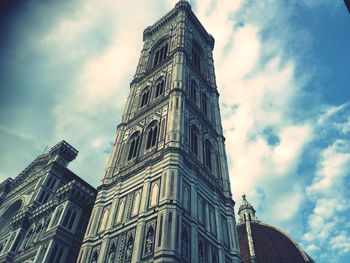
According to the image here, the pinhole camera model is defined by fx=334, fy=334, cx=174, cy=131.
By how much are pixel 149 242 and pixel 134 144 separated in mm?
10919

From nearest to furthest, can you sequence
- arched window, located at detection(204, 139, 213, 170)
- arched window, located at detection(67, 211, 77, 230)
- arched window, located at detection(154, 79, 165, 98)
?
arched window, located at detection(67, 211, 77, 230) → arched window, located at detection(204, 139, 213, 170) → arched window, located at detection(154, 79, 165, 98)

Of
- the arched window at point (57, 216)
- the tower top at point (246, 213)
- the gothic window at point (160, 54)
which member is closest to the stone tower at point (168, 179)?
the gothic window at point (160, 54)

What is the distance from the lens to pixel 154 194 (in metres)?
20.5

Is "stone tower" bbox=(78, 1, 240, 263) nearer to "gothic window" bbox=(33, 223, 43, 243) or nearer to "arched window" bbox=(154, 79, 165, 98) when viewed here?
"arched window" bbox=(154, 79, 165, 98)

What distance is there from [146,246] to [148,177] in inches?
210

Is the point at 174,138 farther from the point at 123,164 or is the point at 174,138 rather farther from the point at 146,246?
the point at 146,246

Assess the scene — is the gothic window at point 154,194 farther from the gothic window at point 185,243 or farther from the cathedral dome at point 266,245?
the cathedral dome at point 266,245

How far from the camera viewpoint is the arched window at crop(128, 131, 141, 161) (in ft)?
87.0

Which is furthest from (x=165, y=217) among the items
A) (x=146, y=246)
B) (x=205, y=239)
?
(x=205, y=239)

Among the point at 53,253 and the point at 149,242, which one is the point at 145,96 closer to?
the point at 53,253

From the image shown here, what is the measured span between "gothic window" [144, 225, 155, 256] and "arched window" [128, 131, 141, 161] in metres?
8.76

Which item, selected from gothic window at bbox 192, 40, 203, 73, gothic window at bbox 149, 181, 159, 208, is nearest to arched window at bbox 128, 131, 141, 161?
gothic window at bbox 149, 181, 159, 208

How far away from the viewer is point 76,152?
37250 millimetres

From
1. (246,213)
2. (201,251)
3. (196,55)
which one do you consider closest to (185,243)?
(201,251)
